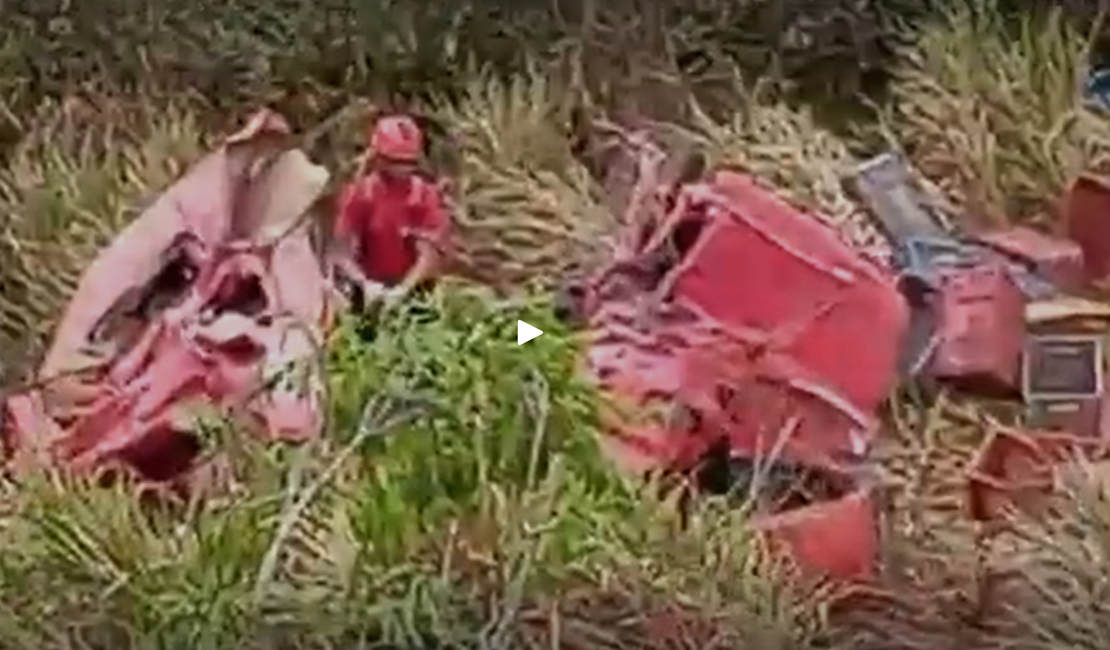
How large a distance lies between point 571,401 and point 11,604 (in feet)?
1.30

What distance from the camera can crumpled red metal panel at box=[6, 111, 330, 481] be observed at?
1590 mm

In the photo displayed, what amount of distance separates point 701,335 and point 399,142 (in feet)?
0.82

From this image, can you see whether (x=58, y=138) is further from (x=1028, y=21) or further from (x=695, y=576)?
(x=1028, y=21)

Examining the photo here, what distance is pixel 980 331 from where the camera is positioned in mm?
1562

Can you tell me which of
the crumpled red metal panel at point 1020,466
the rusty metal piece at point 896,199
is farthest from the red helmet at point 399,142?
the crumpled red metal panel at point 1020,466

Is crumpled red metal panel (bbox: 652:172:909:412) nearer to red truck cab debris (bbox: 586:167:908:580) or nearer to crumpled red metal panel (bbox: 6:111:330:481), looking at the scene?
red truck cab debris (bbox: 586:167:908:580)

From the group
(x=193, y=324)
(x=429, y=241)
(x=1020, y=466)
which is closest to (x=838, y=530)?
(x=1020, y=466)

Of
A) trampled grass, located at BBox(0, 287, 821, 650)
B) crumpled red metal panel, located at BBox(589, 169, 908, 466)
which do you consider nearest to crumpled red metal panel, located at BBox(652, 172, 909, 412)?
crumpled red metal panel, located at BBox(589, 169, 908, 466)

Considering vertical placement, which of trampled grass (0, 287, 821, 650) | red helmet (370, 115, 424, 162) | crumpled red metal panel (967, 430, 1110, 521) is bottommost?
trampled grass (0, 287, 821, 650)

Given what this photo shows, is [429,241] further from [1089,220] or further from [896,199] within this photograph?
[1089,220]

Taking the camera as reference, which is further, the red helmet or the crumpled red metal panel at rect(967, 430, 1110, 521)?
the red helmet

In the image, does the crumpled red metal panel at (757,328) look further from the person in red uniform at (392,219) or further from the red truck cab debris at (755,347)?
the person in red uniform at (392,219)

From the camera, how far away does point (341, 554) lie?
1546 mm

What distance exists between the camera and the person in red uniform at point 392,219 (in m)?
1.61
